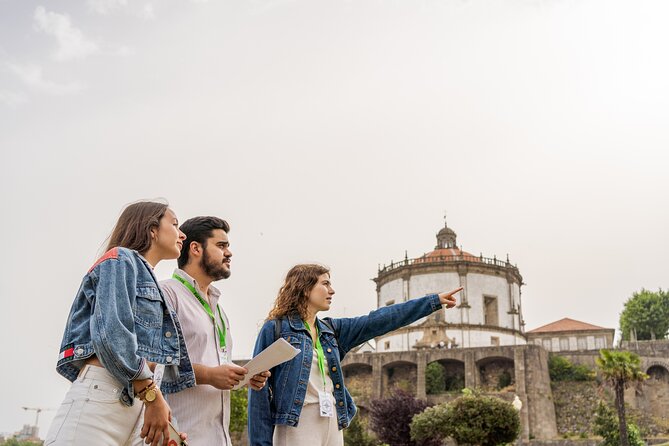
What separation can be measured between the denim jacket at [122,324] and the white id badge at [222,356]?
0.60 meters

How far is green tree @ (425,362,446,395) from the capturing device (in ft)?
149

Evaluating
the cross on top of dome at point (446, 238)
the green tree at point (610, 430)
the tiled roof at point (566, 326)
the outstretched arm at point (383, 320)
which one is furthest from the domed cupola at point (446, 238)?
the outstretched arm at point (383, 320)

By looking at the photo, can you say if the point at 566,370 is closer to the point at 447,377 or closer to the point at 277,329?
the point at 447,377

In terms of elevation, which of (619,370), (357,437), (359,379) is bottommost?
(357,437)

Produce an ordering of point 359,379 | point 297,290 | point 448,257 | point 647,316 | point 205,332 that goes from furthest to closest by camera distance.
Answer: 1. point 647,316
2. point 448,257
3. point 359,379
4. point 297,290
5. point 205,332

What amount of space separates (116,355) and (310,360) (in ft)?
7.19

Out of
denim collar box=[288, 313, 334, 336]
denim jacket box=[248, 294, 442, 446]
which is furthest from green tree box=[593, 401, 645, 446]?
denim collar box=[288, 313, 334, 336]

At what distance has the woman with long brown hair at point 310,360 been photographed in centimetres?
523

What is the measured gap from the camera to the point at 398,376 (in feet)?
159

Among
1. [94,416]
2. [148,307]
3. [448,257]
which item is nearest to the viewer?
[94,416]

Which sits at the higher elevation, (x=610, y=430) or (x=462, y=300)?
(x=462, y=300)

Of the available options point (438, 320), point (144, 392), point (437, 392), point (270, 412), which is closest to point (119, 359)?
point (144, 392)

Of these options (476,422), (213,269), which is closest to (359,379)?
(476,422)

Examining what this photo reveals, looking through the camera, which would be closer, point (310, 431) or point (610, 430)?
point (310, 431)
